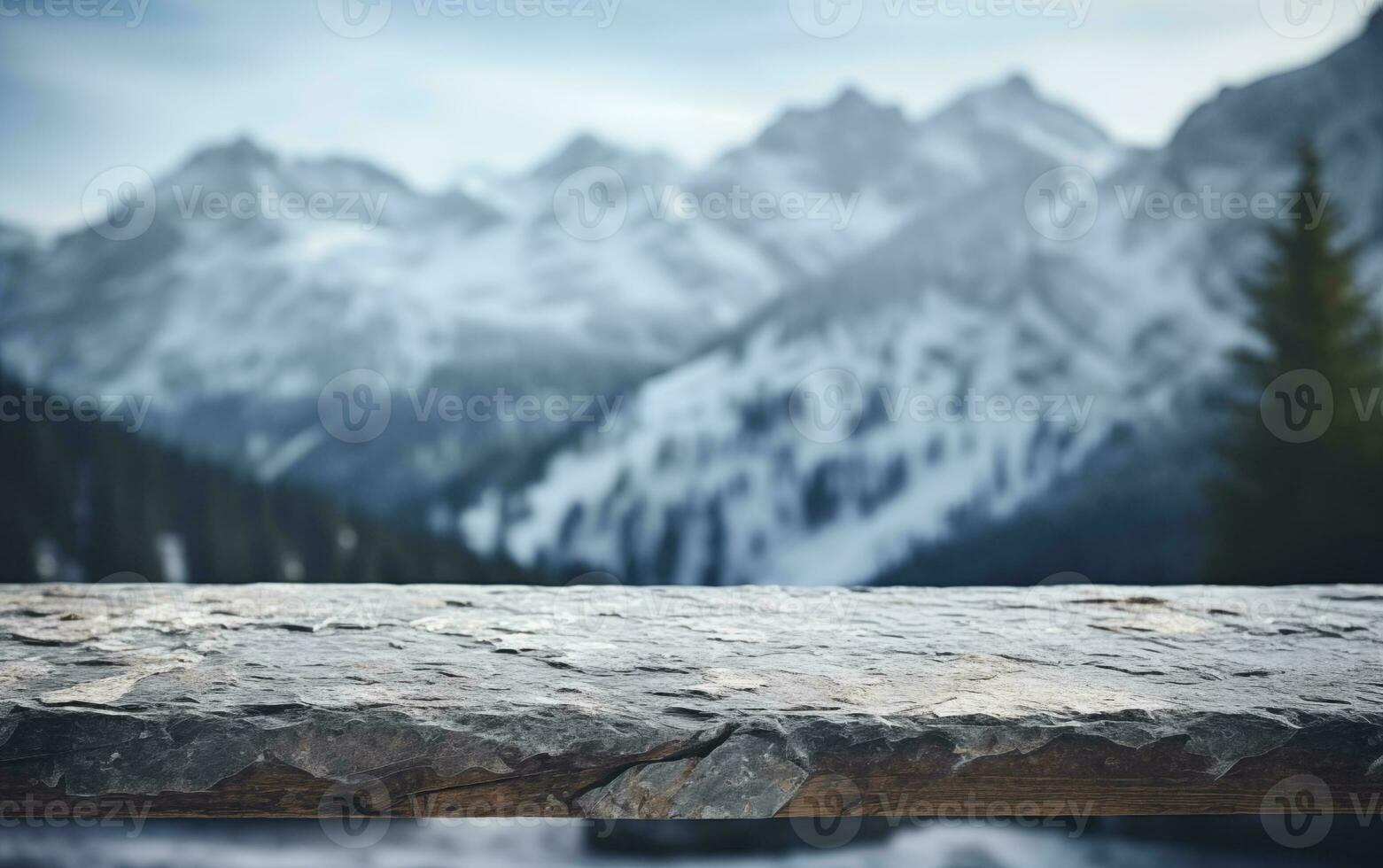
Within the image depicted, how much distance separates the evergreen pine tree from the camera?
51.4ft

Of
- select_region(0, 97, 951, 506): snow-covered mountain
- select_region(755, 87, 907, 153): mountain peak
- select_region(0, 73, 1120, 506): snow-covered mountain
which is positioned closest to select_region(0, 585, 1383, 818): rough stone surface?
select_region(0, 73, 1120, 506): snow-covered mountain

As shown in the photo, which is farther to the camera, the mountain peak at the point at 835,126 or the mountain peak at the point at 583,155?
the mountain peak at the point at 835,126

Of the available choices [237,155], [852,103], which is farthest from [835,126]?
[237,155]

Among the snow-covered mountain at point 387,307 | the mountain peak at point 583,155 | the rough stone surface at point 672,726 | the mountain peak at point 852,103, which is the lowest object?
the rough stone surface at point 672,726

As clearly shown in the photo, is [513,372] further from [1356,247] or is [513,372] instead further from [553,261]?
[1356,247]

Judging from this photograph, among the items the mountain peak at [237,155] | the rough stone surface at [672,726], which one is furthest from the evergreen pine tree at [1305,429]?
the mountain peak at [237,155]

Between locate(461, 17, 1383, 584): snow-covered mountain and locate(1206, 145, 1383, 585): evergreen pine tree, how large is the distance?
43.6ft

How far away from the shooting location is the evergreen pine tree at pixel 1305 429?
51.4 feet

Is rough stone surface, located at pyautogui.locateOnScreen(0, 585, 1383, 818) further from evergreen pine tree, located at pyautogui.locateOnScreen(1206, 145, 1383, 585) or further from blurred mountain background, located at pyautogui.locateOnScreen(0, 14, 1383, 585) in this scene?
blurred mountain background, located at pyautogui.locateOnScreen(0, 14, 1383, 585)

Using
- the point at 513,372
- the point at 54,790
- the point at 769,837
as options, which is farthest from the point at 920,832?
the point at 513,372

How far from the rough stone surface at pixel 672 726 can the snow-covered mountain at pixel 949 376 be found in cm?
2771

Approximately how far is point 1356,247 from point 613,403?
2567cm

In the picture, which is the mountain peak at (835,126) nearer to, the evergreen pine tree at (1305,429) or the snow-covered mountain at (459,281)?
the snow-covered mountain at (459,281)

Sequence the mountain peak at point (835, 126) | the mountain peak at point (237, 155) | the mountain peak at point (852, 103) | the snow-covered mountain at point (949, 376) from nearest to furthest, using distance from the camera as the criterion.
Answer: the snow-covered mountain at point (949, 376) → the mountain peak at point (835, 126) → the mountain peak at point (852, 103) → the mountain peak at point (237, 155)
